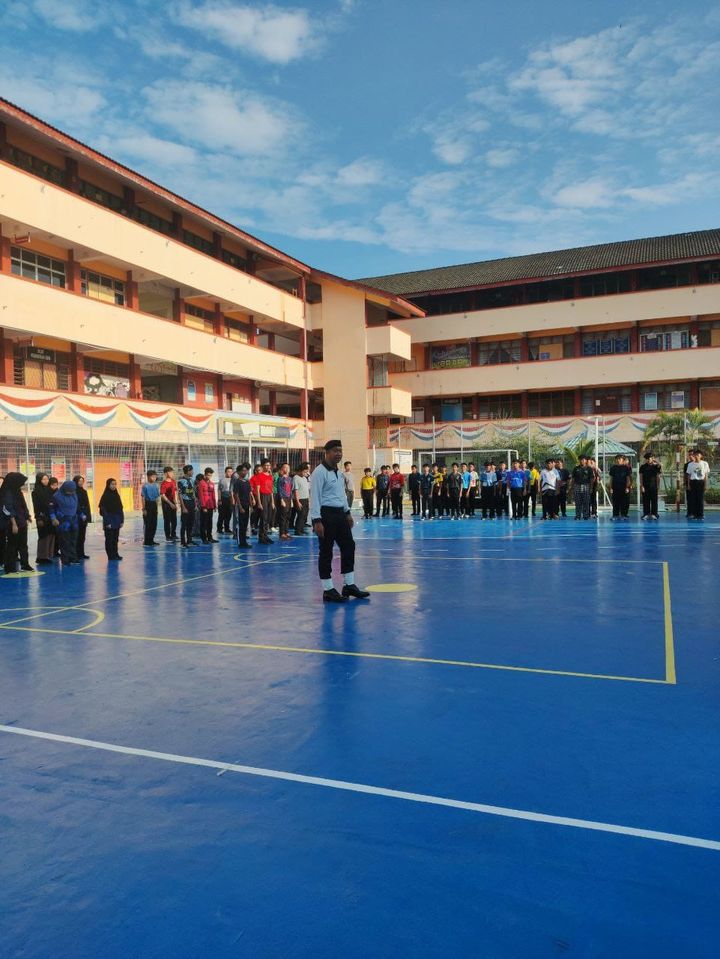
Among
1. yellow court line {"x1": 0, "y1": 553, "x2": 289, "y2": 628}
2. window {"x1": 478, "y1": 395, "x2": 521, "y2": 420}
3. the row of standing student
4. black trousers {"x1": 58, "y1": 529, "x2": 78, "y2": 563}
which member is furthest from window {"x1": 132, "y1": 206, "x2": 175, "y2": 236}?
yellow court line {"x1": 0, "y1": 553, "x2": 289, "y2": 628}

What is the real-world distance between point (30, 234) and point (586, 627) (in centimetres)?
2296

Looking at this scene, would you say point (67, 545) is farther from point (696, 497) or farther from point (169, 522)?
point (696, 497)

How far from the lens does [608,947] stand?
2.51m

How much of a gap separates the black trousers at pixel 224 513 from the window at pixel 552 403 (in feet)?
81.7

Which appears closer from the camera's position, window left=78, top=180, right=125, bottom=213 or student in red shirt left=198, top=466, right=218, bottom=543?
student in red shirt left=198, top=466, right=218, bottom=543

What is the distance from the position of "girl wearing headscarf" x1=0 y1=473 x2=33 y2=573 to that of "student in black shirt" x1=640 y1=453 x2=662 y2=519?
1581 centimetres

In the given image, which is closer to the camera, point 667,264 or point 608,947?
point 608,947

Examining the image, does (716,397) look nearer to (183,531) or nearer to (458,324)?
(458,324)

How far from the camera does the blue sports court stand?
105 inches

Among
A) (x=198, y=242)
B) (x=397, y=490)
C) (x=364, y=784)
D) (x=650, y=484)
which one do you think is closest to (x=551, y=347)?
(x=198, y=242)

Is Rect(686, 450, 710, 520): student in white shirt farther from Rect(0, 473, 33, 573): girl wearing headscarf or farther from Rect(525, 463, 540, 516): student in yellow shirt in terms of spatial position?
Rect(0, 473, 33, 573): girl wearing headscarf

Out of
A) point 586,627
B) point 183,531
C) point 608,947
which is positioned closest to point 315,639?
point 586,627

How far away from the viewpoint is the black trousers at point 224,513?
19.2m

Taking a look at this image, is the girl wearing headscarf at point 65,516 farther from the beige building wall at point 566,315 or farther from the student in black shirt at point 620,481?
the beige building wall at point 566,315
